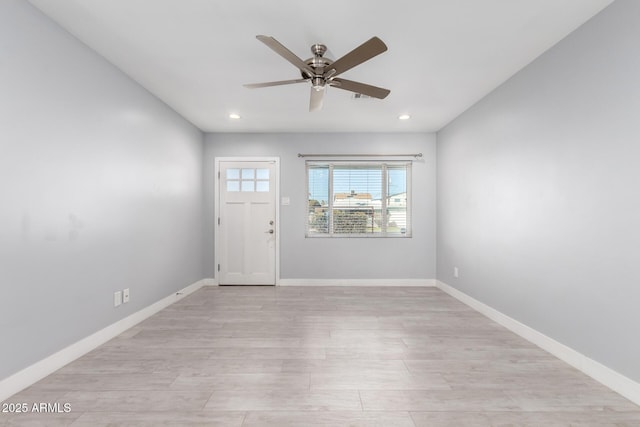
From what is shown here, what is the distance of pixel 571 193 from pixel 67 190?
3.75m

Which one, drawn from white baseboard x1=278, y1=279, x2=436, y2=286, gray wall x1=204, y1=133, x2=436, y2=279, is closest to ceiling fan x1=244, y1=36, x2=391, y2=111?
gray wall x1=204, y1=133, x2=436, y2=279

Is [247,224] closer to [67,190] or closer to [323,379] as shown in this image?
[67,190]

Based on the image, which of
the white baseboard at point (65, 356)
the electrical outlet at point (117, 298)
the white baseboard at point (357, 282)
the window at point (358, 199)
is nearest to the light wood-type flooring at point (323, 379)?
the white baseboard at point (65, 356)

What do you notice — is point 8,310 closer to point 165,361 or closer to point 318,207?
point 165,361

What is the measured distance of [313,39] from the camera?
2.33m

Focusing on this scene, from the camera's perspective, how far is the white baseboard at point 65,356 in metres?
1.84

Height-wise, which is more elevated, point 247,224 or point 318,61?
point 318,61

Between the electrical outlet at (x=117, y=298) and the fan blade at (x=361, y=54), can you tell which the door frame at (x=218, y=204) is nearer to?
the electrical outlet at (x=117, y=298)

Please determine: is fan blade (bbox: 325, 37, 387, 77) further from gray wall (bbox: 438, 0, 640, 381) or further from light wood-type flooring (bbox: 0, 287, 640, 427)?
light wood-type flooring (bbox: 0, 287, 640, 427)

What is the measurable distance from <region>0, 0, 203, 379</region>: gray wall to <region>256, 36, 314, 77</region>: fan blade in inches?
60.9

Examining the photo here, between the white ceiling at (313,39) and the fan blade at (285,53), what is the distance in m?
0.25

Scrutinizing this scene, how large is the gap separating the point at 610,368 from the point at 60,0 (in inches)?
168

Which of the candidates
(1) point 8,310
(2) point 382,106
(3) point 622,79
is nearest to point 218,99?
(2) point 382,106

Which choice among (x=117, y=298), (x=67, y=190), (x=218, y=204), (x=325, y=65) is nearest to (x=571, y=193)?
(x=325, y=65)
